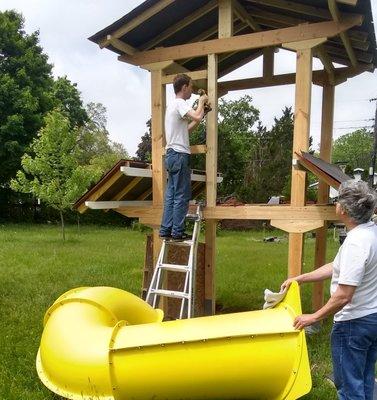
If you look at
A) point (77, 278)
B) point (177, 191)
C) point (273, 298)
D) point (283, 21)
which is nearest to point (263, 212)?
point (177, 191)

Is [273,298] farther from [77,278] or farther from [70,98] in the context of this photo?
[70,98]

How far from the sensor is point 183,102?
18.0ft

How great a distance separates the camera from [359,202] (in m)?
3.16

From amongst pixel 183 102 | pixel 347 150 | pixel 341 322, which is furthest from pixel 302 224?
pixel 347 150

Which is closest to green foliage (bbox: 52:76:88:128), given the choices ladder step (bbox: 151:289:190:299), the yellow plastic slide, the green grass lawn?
the green grass lawn

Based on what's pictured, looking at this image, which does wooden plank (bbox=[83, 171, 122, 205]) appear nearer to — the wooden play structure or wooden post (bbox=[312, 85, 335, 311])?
the wooden play structure

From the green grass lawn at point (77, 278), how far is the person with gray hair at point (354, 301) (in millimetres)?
1439

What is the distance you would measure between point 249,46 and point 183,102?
1211mm

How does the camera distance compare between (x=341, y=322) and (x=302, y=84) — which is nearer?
(x=341, y=322)

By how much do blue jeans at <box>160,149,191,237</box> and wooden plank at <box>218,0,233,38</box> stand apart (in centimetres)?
177

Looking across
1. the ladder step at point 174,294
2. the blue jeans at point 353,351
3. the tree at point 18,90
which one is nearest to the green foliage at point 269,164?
the tree at point 18,90

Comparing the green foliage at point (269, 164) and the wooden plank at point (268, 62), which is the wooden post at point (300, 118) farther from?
the green foliage at point (269, 164)

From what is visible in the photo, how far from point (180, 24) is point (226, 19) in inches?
28.8

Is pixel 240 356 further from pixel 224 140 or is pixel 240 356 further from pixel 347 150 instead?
pixel 347 150
